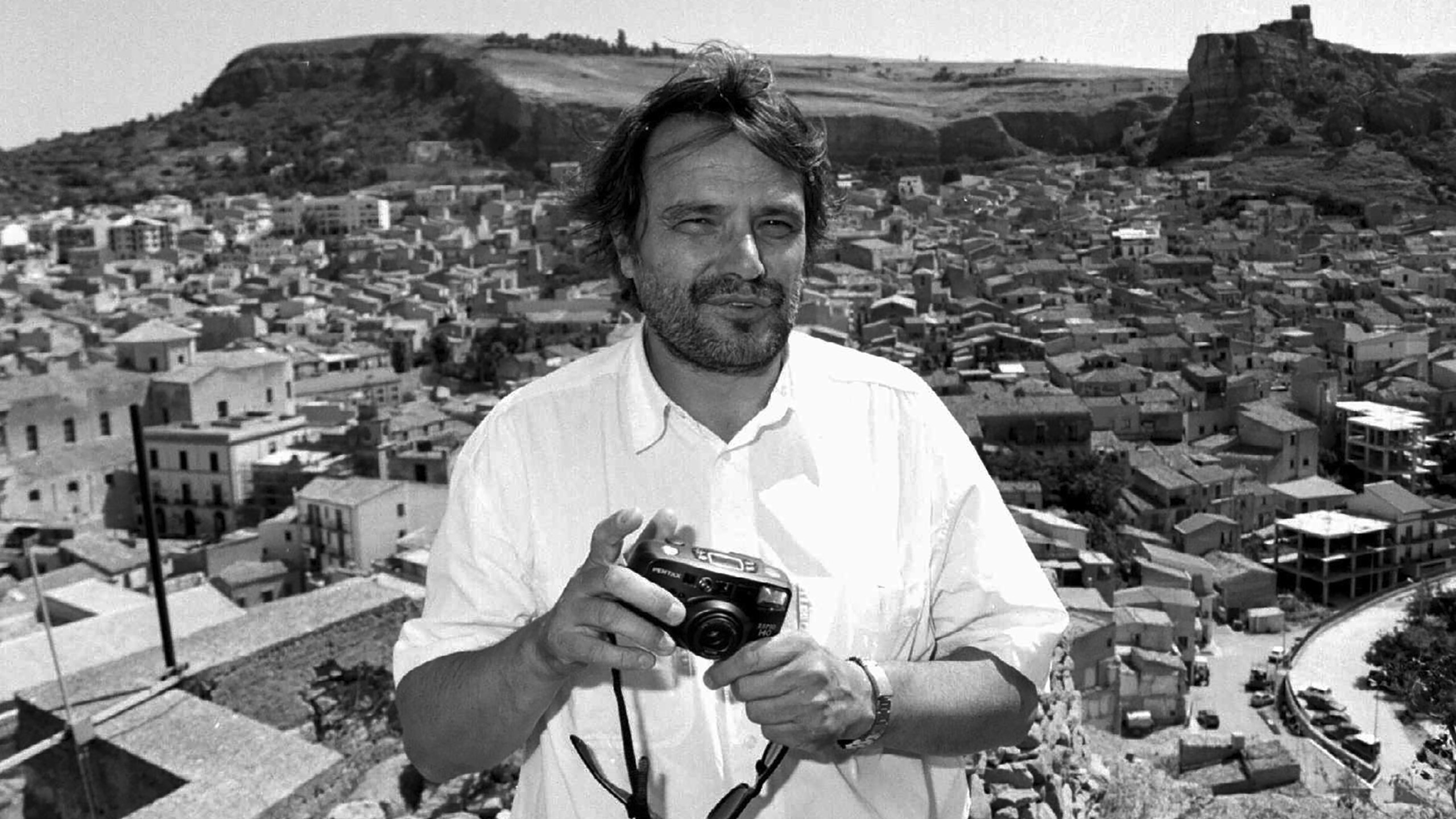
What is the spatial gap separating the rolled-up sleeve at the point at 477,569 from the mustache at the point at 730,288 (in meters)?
0.19

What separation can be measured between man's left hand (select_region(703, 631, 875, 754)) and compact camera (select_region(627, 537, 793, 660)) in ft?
0.04

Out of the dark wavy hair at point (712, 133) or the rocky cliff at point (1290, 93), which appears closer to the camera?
the dark wavy hair at point (712, 133)

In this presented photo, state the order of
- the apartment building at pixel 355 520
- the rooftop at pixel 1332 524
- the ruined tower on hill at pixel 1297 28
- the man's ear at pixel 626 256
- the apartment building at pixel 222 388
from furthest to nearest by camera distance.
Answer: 1. the ruined tower on hill at pixel 1297 28
2. the apartment building at pixel 222 388
3. the rooftop at pixel 1332 524
4. the apartment building at pixel 355 520
5. the man's ear at pixel 626 256

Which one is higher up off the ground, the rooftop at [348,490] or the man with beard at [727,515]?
the man with beard at [727,515]

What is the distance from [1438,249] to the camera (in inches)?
936

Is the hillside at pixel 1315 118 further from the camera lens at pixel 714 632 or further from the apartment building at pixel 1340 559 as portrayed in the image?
the camera lens at pixel 714 632

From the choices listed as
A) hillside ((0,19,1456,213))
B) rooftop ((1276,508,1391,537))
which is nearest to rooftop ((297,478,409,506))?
rooftop ((1276,508,1391,537))

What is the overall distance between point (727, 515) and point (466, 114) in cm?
5499

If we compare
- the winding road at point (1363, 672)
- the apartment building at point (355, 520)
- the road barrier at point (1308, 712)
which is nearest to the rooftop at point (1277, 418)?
the road barrier at point (1308, 712)

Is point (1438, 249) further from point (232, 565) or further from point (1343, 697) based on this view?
point (232, 565)

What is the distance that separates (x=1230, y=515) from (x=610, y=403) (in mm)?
14084

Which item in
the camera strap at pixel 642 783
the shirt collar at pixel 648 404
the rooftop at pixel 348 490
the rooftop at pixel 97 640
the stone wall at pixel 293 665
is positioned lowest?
the rooftop at pixel 348 490

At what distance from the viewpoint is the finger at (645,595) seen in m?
0.85

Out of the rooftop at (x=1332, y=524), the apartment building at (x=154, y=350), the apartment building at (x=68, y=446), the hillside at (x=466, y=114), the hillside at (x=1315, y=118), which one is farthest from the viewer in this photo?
the hillside at (x=466, y=114)
